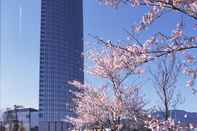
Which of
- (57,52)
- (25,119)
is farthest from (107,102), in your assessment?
(57,52)

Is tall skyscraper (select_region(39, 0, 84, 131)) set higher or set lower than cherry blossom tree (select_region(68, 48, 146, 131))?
higher

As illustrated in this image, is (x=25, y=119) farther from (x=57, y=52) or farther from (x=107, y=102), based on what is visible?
(x=57, y=52)

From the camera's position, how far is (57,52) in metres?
91.2

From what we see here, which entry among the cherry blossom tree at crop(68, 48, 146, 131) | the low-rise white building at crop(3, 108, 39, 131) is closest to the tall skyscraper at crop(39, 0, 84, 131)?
the low-rise white building at crop(3, 108, 39, 131)

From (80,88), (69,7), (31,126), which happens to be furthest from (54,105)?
(80,88)

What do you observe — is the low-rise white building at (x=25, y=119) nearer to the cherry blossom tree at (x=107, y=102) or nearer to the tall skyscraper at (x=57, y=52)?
the cherry blossom tree at (x=107, y=102)

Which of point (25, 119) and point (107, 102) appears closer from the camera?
point (107, 102)

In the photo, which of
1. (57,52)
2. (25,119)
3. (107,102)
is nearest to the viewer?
(107,102)

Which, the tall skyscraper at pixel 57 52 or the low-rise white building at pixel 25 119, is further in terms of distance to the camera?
the tall skyscraper at pixel 57 52

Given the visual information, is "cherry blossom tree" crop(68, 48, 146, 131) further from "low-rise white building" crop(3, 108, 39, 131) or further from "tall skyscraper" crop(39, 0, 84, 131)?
"tall skyscraper" crop(39, 0, 84, 131)

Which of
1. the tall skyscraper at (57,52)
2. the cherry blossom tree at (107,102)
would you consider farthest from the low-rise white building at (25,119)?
the tall skyscraper at (57,52)

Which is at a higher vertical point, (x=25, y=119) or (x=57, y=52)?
(x=57, y=52)

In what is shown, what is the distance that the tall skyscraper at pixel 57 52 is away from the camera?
8375cm

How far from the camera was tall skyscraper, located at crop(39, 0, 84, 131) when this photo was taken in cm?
8375
